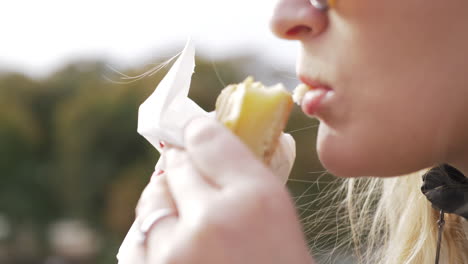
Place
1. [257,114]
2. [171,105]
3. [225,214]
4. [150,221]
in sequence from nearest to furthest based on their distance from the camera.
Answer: [225,214]
[150,221]
[257,114]
[171,105]

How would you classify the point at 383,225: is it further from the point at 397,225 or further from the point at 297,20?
the point at 297,20

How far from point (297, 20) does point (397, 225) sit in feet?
2.50

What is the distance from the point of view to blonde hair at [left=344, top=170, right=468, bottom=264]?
5.32 feet

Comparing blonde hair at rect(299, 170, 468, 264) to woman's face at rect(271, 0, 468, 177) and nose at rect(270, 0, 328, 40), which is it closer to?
woman's face at rect(271, 0, 468, 177)

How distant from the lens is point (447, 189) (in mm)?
1462

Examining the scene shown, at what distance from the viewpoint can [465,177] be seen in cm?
147

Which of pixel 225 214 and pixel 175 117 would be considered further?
pixel 175 117

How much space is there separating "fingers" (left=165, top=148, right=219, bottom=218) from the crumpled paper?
0.07 meters

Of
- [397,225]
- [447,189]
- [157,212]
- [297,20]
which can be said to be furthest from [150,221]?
[397,225]

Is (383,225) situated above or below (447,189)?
below

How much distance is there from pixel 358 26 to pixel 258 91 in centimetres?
20

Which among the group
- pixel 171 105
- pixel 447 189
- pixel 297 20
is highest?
pixel 297 20

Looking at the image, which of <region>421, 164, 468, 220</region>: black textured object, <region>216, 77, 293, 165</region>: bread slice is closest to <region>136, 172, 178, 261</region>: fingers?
<region>216, 77, 293, 165</region>: bread slice

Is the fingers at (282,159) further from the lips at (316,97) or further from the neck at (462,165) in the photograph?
the neck at (462,165)
